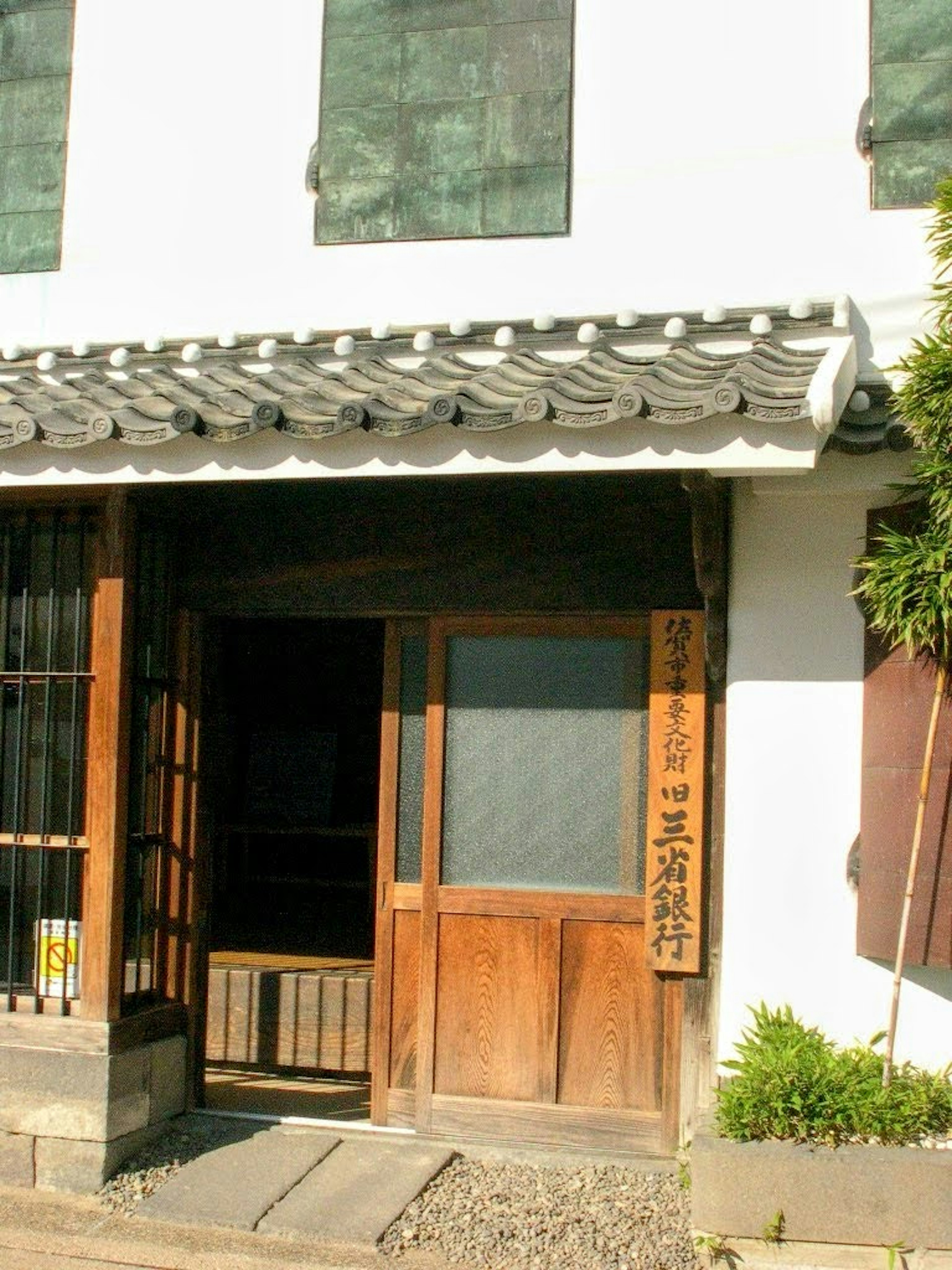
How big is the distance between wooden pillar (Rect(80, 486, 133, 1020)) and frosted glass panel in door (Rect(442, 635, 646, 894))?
5.24ft

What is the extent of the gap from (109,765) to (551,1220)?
2929 millimetres

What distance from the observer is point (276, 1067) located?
912 centimetres

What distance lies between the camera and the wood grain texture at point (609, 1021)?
6805 mm

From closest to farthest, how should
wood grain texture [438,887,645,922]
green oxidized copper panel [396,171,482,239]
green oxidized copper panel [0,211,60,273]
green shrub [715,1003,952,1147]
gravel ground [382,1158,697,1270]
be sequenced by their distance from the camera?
green shrub [715,1003,952,1147] → gravel ground [382,1158,697,1270] → wood grain texture [438,887,645,922] → green oxidized copper panel [396,171,482,239] → green oxidized copper panel [0,211,60,273]

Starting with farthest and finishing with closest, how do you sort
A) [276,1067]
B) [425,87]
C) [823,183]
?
[276,1067], [425,87], [823,183]

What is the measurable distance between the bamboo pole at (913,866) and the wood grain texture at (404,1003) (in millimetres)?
2475

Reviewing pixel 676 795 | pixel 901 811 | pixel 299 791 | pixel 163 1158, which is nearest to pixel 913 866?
pixel 901 811

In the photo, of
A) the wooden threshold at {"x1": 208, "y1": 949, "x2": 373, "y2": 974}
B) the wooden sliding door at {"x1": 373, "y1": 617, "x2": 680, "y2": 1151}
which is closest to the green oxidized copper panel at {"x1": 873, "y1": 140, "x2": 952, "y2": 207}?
the wooden sliding door at {"x1": 373, "y1": 617, "x2": 680, "y2": 1151}

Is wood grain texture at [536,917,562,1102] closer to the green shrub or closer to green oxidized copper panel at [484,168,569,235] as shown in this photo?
the green shrub

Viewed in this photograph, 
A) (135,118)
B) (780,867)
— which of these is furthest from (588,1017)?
(135,118)

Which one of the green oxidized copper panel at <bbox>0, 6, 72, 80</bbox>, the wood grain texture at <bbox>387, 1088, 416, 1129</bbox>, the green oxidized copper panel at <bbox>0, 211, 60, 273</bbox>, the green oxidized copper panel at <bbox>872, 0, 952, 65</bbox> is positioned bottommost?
the wood grain texture at <bbox>387, 1088, 416, 1129</bbox>

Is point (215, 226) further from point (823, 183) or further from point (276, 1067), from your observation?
point (276, 1067)

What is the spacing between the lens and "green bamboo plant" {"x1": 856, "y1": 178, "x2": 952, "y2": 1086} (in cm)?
554

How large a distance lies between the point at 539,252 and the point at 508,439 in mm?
2131
